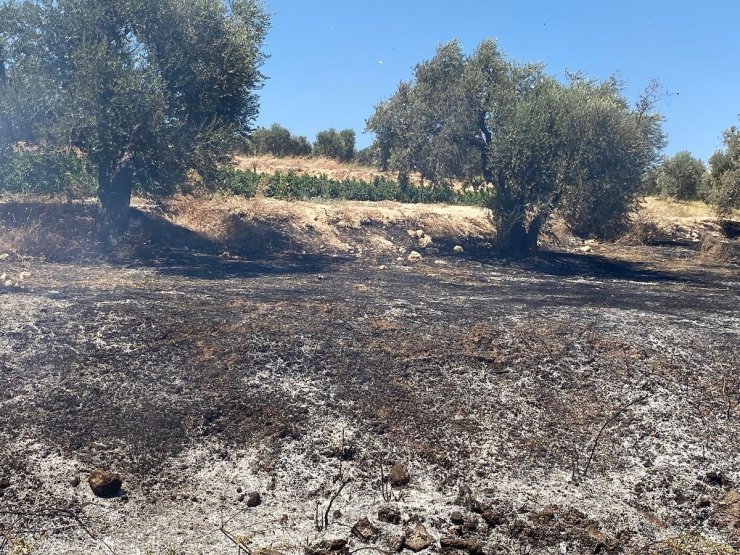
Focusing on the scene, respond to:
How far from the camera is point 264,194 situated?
27.2 metres

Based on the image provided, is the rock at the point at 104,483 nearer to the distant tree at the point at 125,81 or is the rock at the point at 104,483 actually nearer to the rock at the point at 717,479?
the rock at the point at 717,479

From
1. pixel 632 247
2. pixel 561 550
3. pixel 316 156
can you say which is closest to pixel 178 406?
pixel 561 550

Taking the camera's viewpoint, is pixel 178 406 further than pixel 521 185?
No

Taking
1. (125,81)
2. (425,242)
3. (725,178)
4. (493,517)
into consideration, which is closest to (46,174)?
(125,81)

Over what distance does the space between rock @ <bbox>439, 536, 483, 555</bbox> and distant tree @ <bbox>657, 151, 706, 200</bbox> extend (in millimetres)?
38816

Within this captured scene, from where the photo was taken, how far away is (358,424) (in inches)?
326

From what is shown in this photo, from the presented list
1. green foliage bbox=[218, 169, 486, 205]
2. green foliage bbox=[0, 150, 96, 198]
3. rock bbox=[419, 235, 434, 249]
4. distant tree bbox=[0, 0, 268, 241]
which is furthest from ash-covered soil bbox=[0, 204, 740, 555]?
green foliage bbox=[218, 169, 486, 205]

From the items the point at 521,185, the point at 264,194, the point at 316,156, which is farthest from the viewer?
the point at 316,156

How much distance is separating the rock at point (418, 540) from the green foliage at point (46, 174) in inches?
586

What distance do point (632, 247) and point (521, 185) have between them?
28.5 ft

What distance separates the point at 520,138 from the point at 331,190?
10.9 m

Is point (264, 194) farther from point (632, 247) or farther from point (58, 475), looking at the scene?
point (58, 475)

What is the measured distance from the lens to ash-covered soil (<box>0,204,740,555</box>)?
665cm

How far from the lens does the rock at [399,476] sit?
24.0ft
